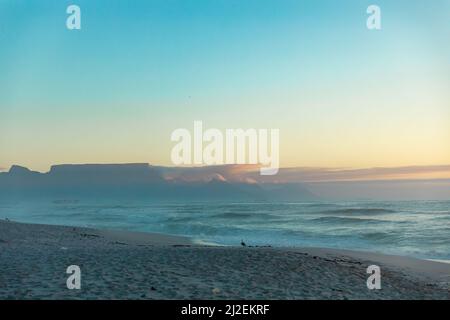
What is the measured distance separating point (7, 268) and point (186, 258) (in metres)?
4.46

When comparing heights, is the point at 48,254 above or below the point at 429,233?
above

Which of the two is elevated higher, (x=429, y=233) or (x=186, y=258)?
(x=186, y=258)

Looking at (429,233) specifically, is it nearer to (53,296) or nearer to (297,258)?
(297,258)

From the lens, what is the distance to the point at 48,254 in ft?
42.1
